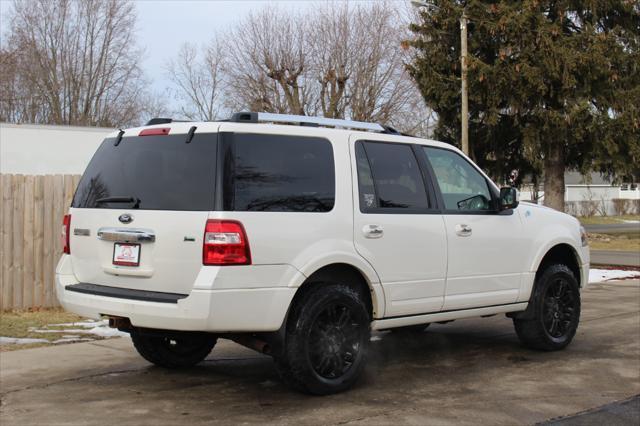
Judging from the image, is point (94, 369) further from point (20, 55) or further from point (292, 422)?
point (20, 55)

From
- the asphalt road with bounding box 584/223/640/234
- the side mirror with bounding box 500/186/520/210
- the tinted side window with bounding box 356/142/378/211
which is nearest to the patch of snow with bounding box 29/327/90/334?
Result: the tinted side window with bounding box 356/142/378/211

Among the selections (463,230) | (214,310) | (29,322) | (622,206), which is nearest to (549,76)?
(463,230)

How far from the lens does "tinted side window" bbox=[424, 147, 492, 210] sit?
6.74 meters

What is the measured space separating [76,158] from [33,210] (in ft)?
22.7

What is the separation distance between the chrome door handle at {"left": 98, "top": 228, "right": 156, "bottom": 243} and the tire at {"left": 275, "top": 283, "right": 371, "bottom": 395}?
44.4 inches

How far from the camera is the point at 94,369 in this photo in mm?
6684

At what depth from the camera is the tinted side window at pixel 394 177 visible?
6.13 metres

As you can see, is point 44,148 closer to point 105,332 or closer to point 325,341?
point 105,332

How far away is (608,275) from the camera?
15.2 meters

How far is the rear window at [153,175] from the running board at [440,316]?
→ 178 cm

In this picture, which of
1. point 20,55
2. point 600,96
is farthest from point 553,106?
point 20,55

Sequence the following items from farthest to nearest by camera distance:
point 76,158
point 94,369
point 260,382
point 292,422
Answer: point 76,158 → point 94,369 → point 260,382 → point 292,422

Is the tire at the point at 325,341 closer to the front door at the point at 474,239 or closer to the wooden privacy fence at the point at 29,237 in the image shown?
the front door at the point at 474,239

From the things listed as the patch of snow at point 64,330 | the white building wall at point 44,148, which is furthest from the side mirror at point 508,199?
the white building wall at point 44,148
